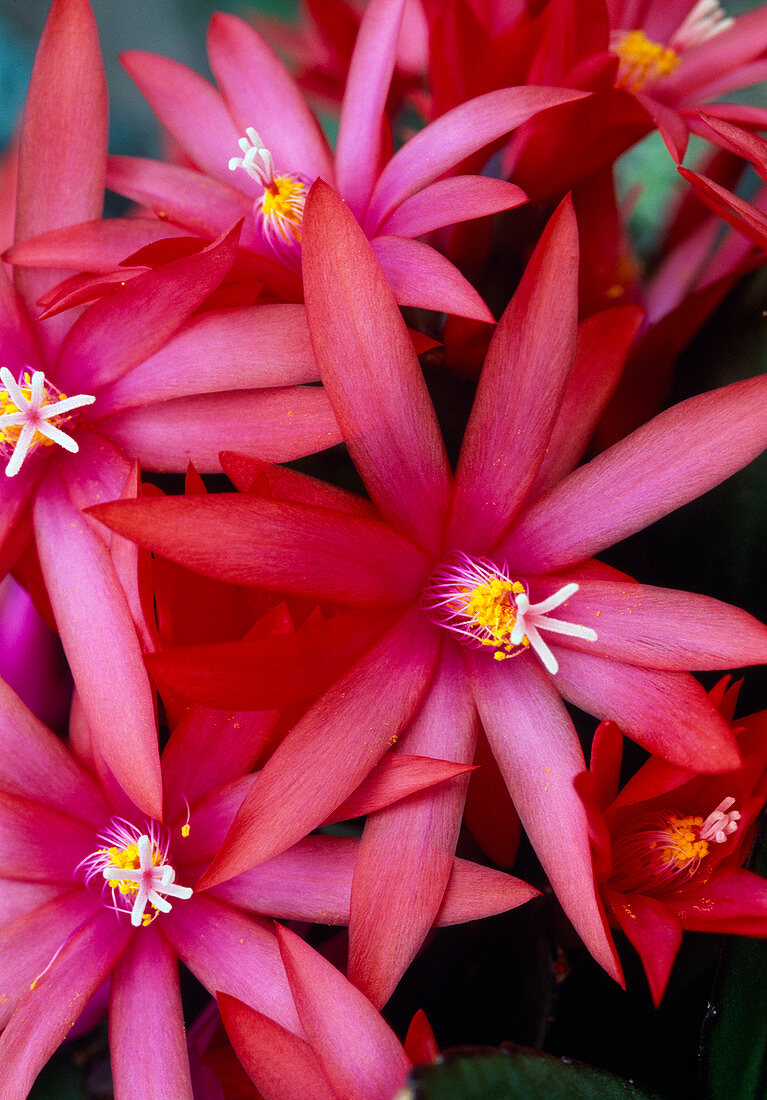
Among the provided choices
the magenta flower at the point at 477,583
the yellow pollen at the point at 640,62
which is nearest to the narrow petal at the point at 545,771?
the magenta flower at the point at 477,583

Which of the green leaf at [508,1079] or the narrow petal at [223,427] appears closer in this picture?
the green leaf at [508,1079]

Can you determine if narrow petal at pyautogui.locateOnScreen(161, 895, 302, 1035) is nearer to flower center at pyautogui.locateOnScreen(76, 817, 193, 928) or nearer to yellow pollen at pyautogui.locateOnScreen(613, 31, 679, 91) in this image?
flower center at pyautogui.locateOnScreen(76, 817, 193, 928)

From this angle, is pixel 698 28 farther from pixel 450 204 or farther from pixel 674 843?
pixel 674 843

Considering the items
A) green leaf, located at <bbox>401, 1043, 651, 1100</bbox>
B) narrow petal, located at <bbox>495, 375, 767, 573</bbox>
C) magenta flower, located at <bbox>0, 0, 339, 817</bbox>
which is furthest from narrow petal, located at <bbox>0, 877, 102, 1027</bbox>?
narrow petal, located at <bbox>495, 375, 767, 573</bbox>

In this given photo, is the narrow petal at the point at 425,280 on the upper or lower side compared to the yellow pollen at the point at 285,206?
lower

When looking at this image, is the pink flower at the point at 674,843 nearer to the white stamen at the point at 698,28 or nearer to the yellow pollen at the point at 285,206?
the yellow pollen at the point at 285,206

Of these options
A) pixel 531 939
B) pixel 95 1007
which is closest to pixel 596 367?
pixel 531 939
